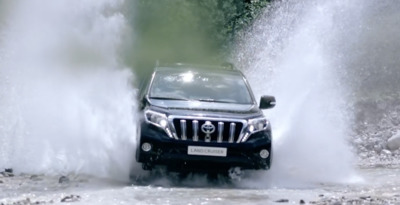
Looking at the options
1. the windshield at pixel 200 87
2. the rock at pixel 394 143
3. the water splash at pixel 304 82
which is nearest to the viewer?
the windshield at pixel 200 87

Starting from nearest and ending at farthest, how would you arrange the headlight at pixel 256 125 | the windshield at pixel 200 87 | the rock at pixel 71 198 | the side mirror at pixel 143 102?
1. the rock at pixel 71 198
2. the headlight at pixel 256 125
3. the side mirror at pixel 143 102
4. the windshield at pixel 200 87

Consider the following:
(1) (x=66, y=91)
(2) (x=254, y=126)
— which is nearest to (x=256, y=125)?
(2) (x=254, y=126)

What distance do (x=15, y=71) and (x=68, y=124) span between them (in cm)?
1505

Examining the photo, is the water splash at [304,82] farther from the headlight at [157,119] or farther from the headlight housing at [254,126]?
the headlight at [157,119]

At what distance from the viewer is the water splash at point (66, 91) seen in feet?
38.4

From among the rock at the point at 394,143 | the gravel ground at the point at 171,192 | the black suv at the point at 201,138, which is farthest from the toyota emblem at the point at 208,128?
the rock at the point at 394,143

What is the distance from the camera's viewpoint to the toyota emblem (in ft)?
34.7

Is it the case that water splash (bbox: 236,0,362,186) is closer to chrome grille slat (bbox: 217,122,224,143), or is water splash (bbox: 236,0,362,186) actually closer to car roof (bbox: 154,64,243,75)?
chrome grille slat (bbox: 217,122,224,143)

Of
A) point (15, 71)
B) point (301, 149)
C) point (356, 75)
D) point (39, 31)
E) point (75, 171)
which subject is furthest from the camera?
point (15, 71)

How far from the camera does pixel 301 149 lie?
1262 cm

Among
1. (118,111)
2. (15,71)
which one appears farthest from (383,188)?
(15,71)

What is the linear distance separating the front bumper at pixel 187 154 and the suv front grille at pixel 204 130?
2.5 inches

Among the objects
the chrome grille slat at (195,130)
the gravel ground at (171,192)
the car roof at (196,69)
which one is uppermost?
the car roof at (196,69)

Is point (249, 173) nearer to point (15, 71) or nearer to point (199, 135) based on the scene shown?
point (199, 135)
